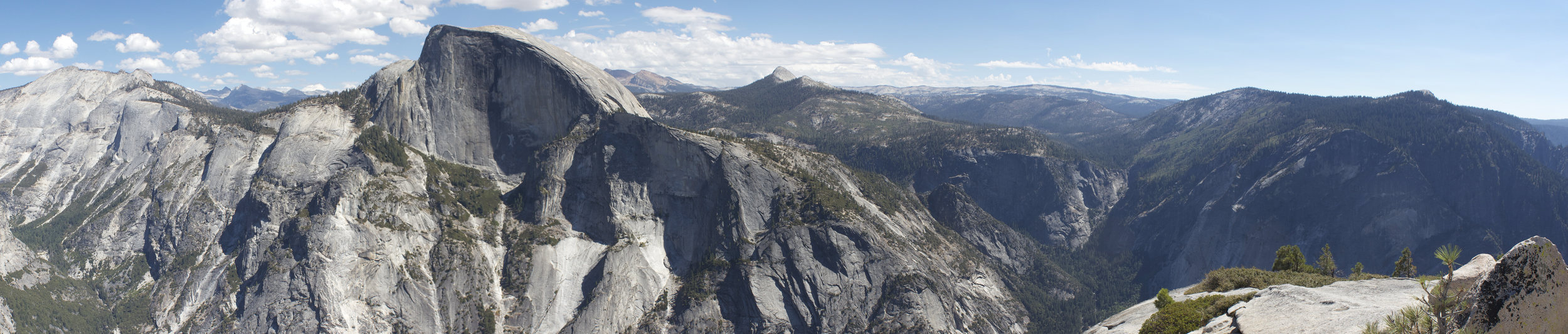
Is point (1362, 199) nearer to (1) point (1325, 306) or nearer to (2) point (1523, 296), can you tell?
(1) point (1325, 306)

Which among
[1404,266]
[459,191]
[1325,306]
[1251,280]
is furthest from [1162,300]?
[459,191]

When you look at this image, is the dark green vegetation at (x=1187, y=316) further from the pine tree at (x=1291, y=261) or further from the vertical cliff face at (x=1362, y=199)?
the vertical cliff face at (x=1362, y=199)

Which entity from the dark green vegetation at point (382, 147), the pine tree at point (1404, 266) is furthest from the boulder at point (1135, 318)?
the dark green vegetation at point (382, 147)

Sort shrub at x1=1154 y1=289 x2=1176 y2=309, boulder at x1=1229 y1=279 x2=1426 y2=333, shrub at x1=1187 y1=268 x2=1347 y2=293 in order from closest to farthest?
boulder at x1=1229 y1=279 x2=1426 y2=333 → shrub at x1=1154 y1=289 x2=1176 y2=309 → shrub at x1=1187 y1=268 x2=1347 y2=293

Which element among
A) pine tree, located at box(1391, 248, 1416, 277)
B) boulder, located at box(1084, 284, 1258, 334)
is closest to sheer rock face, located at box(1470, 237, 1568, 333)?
boulder, located at box(1084, 284, 1258, 334)

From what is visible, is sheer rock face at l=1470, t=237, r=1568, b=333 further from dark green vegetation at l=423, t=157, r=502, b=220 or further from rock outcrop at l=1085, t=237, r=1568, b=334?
dark green vegetation at l=423, t=157, r=502, b=220

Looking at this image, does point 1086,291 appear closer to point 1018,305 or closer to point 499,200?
point 1018,305
